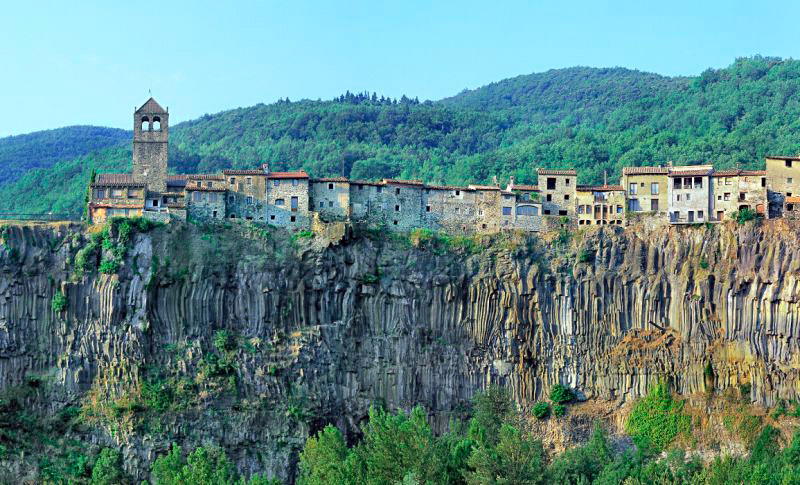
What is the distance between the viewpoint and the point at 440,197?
84.8 meters

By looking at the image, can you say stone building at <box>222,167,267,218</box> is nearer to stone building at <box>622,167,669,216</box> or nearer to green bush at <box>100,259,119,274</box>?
green bush at <box>100,259,119,274</box>

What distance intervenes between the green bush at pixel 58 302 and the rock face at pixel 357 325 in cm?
24

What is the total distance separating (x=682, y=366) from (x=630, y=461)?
31.6 ft

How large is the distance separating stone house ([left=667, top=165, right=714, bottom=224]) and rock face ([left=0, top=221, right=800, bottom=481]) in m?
1.01

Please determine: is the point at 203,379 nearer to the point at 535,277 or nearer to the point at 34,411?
the point at 34,411

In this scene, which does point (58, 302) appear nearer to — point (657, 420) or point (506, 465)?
point (506, 465)

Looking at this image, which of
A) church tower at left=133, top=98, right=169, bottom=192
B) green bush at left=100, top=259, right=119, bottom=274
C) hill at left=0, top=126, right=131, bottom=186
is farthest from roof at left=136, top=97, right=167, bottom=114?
hill at left=0, top=126, right=131, bottom=186

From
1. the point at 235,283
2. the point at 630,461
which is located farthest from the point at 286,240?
the point at 630,461

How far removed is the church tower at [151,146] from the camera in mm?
82188

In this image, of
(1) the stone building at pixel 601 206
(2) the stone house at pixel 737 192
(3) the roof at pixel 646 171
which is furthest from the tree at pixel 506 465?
(3) the roof at pixel 646 171

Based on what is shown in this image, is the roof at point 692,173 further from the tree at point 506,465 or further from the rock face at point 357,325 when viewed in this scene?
the tree at point 506,465

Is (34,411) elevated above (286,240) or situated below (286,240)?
below

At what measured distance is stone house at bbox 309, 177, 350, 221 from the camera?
Result: 83125 mm

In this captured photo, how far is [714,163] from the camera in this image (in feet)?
347
